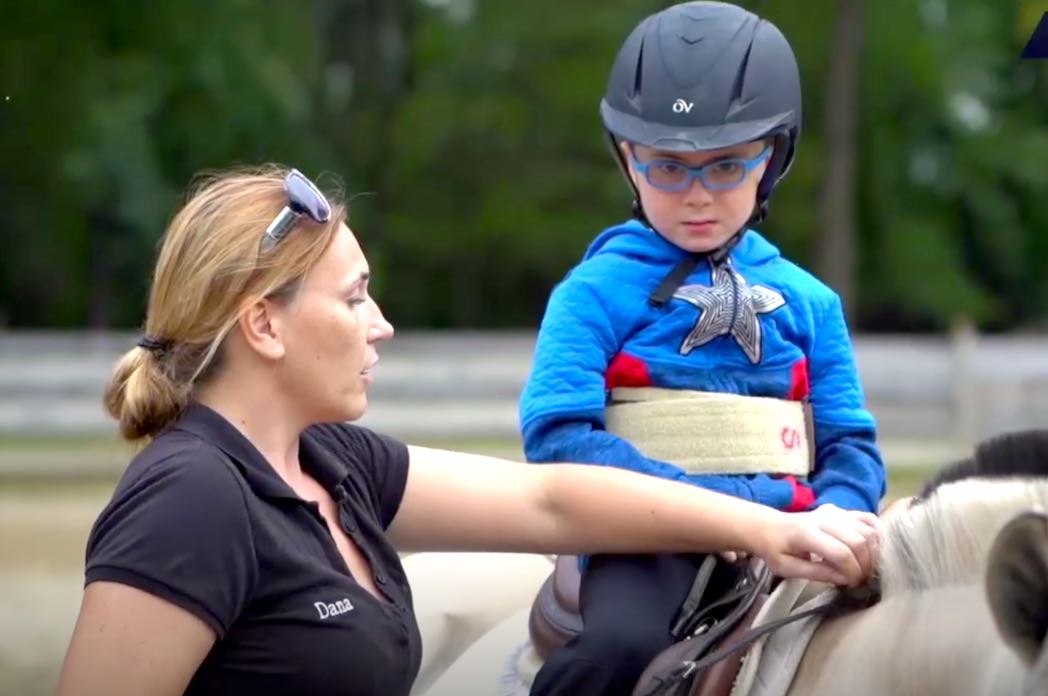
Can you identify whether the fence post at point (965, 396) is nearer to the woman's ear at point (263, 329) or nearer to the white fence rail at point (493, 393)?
the white fence rail at point (493, 393)

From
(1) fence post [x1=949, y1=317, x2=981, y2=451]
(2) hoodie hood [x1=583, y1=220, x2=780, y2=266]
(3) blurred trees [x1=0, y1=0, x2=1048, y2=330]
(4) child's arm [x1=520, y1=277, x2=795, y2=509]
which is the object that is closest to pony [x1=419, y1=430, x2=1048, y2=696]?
(4) child's arm [x1=520, y1=277, x2=795, y2=509]

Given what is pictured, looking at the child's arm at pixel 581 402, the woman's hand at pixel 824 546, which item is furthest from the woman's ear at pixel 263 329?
the woman's hand at pixel 824 546

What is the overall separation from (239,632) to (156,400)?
346mm

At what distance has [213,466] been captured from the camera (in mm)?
2184

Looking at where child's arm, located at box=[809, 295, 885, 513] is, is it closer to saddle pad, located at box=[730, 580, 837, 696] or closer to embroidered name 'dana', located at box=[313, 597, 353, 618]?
saddle pad, located at box=[730, 580, 837, 696]

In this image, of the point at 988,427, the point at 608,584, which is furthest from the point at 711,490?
the point at 988,427

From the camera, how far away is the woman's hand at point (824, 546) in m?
2.21

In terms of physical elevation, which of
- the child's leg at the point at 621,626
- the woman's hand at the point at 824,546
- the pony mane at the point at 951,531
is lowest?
the child's leg at the point at 621,626

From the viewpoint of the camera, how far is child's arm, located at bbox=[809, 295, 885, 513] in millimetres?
2848

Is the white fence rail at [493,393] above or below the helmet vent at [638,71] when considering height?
below

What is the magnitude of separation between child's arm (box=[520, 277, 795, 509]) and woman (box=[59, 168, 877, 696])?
0.11 metres

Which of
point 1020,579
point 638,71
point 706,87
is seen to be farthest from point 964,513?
point 638,71

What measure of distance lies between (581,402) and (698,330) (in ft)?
0.78

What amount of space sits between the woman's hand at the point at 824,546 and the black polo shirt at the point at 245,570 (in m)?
0.53
